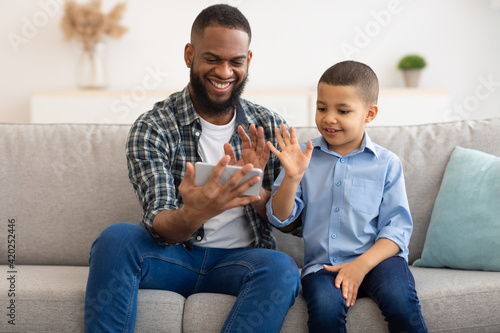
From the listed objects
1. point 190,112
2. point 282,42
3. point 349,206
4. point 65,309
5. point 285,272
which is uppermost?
point 282,42

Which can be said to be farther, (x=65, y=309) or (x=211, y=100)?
(x=211, y=100)

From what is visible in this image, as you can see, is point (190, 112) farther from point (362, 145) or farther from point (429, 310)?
point (429, 310)

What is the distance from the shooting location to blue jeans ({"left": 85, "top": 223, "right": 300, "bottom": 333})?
1.31 metres

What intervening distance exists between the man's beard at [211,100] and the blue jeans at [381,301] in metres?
0.60

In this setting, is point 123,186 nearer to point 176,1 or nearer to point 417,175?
point 417,175

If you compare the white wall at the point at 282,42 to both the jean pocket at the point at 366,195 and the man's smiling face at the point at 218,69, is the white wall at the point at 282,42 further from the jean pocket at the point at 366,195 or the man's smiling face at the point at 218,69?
the jean pocket at the point at 366,195

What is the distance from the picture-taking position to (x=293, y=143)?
1450 millimetres

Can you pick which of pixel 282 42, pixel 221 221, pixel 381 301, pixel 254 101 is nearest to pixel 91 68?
pixel 254 101

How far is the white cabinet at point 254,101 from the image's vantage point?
375 cm

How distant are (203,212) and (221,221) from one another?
0.95ft

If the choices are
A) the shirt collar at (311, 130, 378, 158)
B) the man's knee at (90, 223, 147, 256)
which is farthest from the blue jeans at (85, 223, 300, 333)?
the shirt collar at (311, 130, 378, 158)

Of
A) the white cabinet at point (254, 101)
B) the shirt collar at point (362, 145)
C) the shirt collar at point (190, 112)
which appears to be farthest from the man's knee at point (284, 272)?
the white cabinet at point (254, 101)

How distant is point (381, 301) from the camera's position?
1.38 meters

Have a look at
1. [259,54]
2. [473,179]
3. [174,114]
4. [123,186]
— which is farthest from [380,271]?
[259,54]
